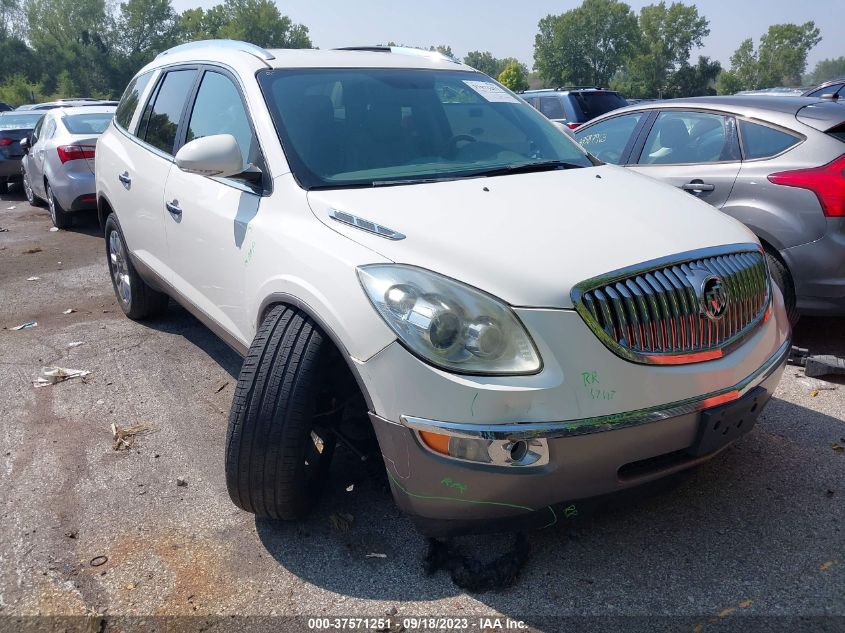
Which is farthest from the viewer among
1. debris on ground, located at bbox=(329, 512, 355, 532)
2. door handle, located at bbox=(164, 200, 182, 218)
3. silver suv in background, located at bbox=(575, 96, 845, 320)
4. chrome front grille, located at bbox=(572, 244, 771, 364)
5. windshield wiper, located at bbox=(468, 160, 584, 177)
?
silver suv in background, located at bbox=(575, 96, 845, 320)

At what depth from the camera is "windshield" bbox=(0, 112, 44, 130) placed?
46.3 feet

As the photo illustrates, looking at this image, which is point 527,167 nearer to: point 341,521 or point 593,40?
point 341,521

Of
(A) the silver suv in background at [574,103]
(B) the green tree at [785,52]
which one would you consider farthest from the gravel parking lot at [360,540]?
(B) the green tree at [785,52]

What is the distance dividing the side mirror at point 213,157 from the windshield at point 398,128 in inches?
8.5

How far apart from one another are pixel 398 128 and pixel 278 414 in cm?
154

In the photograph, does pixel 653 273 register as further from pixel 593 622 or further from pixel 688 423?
pixel 593 622

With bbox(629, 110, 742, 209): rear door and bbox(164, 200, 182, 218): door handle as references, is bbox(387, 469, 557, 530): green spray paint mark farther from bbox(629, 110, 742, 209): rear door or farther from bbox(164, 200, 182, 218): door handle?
bbox(629, 110, 742, 209): rear door

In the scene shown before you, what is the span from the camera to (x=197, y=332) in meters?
5.33

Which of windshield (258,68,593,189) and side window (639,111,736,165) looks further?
side window (639,111,736,165)

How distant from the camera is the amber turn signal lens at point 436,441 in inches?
88.8

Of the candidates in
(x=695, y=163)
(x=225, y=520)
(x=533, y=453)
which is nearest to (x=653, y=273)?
(x=533, y=453)

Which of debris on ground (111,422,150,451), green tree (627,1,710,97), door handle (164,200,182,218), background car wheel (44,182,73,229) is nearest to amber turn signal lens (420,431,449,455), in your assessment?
debris on ground (111,422,150,451)

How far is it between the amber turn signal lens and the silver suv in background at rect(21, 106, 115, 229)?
7.73m

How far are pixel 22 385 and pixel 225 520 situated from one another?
2230 mm
